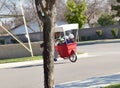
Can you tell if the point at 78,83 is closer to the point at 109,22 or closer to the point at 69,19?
the point at 69,19

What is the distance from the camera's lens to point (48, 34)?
25.0 feet

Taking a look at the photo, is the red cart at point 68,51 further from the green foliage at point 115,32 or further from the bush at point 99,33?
the bush at point 99,33

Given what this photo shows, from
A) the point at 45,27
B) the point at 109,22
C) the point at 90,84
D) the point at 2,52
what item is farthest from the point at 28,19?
the point at 45,27

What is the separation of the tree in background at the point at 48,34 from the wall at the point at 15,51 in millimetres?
19109

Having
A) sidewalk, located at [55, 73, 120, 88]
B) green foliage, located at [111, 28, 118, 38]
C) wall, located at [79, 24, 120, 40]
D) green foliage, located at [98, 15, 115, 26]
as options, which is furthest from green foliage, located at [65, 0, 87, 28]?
sidewalk, located at [55, 73, 120, 88]

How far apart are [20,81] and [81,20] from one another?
40360 mm

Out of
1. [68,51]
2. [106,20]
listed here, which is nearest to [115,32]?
[106,20]

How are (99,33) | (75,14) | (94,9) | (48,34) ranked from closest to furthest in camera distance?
(48,34) < (99,33) < (75,14) < (94,9)

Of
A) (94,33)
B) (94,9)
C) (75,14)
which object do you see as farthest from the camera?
(94,9)

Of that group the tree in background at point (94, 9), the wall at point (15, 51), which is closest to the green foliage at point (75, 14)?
the tree in background at point (94, 9)

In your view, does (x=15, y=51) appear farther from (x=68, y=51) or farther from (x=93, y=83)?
(x=93, y=83)

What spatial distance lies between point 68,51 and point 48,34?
13791 millimetres

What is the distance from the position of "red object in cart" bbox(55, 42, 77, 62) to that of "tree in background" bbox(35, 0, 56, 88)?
13.7m

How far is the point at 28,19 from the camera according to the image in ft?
249
